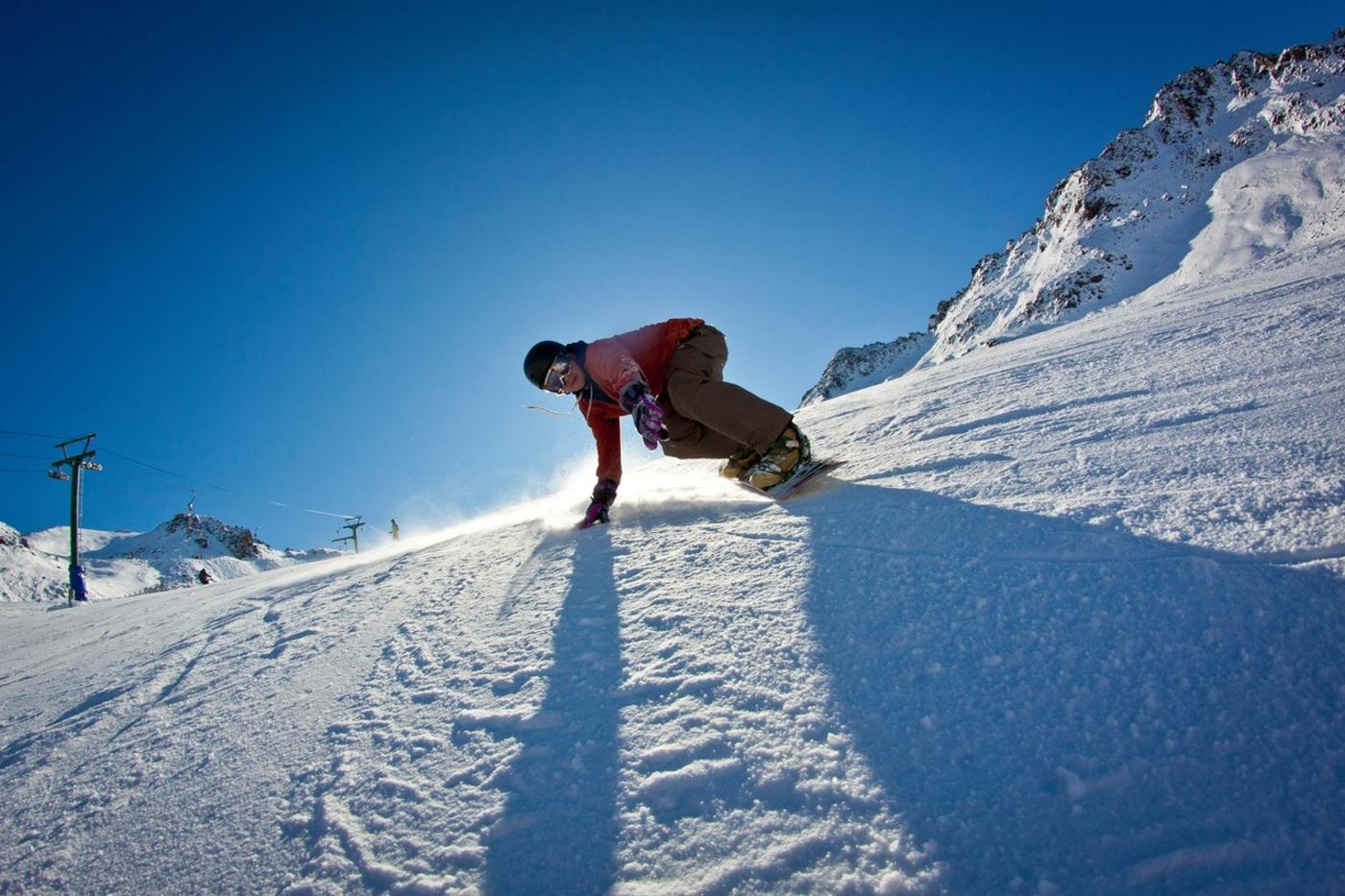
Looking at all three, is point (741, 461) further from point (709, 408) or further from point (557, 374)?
point (557, 374)

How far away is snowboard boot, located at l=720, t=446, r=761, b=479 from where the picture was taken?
119 inches

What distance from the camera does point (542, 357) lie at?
3.17 meters

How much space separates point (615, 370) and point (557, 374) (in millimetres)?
430

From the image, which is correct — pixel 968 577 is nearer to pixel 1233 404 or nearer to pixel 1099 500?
pixel 1099 500

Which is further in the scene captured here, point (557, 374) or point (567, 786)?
point (557, 374)

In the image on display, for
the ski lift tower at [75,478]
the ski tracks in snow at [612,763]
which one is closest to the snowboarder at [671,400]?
the ski tracks in snow at [612,763]

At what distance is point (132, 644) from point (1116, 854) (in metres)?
3.49

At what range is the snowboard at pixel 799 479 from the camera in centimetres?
255

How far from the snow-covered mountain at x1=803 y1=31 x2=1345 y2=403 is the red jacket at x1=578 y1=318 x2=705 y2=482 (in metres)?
27.4

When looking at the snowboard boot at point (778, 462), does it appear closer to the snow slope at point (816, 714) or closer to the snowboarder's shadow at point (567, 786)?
the snow slope at point (816, 714)

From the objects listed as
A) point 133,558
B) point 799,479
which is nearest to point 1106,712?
point 799,479

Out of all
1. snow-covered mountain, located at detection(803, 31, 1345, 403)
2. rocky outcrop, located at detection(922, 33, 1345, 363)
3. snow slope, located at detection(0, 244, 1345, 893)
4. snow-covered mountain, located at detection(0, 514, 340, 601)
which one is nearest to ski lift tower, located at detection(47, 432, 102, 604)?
snow-covered mountain, located at detection(0, 514, 340, 601)

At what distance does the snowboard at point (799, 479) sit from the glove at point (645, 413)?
58 cm

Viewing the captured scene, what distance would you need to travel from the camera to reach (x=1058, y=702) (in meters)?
0.85
